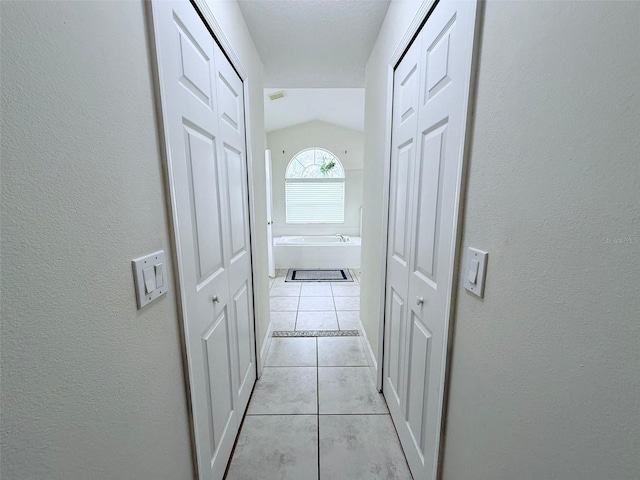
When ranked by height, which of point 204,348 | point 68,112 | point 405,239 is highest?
point 68,112

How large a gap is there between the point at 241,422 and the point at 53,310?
141 centimetres

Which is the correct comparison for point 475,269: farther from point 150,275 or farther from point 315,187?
point 315,187

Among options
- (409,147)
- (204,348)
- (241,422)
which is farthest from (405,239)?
(241,422)

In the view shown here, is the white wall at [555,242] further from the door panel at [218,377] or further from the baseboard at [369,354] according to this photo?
the baseboard at [369,354]

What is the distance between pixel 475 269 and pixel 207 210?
966mm

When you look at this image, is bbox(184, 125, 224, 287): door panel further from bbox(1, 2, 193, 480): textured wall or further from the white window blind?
the white window blind

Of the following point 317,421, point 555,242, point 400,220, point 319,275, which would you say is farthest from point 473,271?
point 319,275

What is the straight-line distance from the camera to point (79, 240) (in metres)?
0.48

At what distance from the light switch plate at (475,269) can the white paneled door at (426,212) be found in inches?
2.5

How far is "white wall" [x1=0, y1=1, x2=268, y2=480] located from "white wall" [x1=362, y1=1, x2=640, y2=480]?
89 cm

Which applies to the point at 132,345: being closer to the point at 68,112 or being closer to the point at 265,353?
the point at 68,112

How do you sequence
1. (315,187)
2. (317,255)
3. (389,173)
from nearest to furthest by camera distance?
(389,173), (317,255), (315,187)

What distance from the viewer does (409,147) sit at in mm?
1226

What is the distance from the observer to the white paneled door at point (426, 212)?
829 millimetres
